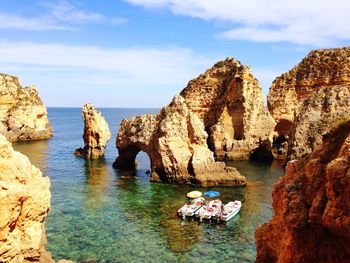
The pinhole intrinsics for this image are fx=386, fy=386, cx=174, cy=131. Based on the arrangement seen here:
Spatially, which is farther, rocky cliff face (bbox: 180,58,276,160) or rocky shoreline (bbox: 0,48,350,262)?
rocky cliff face (bbox: 180,58,276,160)

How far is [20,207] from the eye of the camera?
17.7 metres

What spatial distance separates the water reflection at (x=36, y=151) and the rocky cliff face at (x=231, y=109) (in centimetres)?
3172

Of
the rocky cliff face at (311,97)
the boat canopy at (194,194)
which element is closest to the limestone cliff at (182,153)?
the boat canopy at (194,194)

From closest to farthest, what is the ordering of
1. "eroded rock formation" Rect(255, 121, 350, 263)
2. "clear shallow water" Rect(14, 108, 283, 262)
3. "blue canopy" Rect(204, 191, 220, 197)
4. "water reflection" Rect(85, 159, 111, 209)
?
"eroded rock formation" Rect(255, 121, 350, 263) → "clear shallow water" Rect(14, 108, 283, 262) → "water reflection" Rect(85, 159, 111, 209) → "blue canopy" Rect(204, 191, 220, 197)

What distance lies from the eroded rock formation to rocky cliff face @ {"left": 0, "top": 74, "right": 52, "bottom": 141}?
94.9 meters

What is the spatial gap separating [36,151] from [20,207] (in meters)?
71.4

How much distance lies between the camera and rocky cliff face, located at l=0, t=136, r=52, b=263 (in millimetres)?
16938

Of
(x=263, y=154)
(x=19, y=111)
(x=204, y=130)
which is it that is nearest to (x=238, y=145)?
(x=263, y=154)

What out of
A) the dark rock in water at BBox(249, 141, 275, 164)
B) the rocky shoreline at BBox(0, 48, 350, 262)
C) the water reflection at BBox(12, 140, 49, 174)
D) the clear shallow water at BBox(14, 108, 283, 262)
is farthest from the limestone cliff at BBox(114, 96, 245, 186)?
the water reflection at BBox(12, 140, 49, 174)

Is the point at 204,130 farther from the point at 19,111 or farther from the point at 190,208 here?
the point at 19,111

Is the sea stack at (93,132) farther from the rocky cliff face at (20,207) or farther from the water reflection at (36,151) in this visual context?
the rocky cliff face at (20,207)

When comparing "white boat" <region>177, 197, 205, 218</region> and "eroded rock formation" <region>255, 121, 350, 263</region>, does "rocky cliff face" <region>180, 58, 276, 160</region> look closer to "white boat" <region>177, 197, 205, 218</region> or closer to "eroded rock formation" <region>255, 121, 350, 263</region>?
"white boat" <region>177, 197, 205, 218</region>

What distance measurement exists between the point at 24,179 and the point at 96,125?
184 ft

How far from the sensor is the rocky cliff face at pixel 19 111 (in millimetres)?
101250
